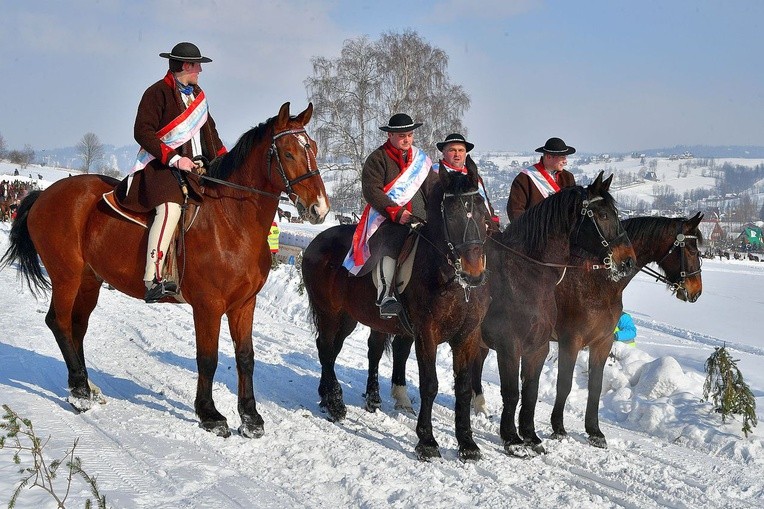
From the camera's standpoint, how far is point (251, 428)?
19.9 ft

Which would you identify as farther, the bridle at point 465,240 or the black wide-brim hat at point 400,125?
the black wide-brim hat at point 400,125

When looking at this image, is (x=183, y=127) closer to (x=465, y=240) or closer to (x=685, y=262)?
(x=465, y=240)

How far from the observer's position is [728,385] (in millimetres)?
6863

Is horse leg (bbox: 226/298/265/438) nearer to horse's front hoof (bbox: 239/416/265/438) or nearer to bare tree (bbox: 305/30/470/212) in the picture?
horse's front hoof (bbox: 239/416/265/438)

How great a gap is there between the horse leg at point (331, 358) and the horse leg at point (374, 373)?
33 centimetres

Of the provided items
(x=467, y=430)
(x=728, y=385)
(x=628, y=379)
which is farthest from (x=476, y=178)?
(x=628, y=379)

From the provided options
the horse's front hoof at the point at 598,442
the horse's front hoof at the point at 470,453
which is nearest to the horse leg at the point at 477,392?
the horse's front hoof at the point at 598,442

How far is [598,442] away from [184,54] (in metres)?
5.35

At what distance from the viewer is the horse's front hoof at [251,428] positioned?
6.02 meters

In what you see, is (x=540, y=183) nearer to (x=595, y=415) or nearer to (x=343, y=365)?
(x=595, y=415)

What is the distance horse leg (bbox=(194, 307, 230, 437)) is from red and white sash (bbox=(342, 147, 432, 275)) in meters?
1.42

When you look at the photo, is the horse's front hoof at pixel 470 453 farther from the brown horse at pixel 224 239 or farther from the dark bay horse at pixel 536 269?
the brown horse at pixel 224 239

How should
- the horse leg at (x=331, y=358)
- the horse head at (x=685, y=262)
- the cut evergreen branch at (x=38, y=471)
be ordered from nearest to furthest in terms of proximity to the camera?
the cut evergreen branch at (x=38, y=471), the horse leg at (x=331, y=358), the horse head at (x=685, y=262)

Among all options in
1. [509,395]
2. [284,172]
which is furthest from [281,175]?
[509,395]
